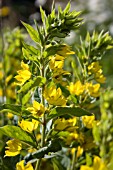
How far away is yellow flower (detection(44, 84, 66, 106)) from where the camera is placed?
833mm

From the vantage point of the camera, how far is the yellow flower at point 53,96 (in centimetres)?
83

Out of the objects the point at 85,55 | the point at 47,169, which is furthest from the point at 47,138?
the point at 47,169

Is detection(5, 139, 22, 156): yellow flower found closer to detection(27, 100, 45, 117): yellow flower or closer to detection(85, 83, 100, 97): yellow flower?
detection(27, 100, 45, 117): yellow flower

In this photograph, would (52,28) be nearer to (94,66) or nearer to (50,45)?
(50,45)

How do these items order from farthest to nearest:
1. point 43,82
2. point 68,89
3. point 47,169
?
point 47,169 < point 68,89 < point 43,82

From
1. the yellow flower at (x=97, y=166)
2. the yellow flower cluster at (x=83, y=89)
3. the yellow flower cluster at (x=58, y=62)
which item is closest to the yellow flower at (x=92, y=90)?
the yellow flower cluster at (x=83, y=89)

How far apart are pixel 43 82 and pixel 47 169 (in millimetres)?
488

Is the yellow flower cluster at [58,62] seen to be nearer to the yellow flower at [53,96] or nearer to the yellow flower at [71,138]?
the yellow flower at [53,96]

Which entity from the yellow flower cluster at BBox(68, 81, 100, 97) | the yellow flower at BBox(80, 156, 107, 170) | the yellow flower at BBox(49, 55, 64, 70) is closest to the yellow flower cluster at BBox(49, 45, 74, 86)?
the yellow flower at BBox(49, 55, 64, 70)

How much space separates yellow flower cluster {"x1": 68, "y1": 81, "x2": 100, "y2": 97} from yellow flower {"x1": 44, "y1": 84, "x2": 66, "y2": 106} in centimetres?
13

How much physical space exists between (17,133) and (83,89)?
0.65ft

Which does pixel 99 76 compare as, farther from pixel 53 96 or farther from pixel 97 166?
pixel 97 166

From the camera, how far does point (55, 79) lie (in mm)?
870

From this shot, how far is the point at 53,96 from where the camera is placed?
0.83m
